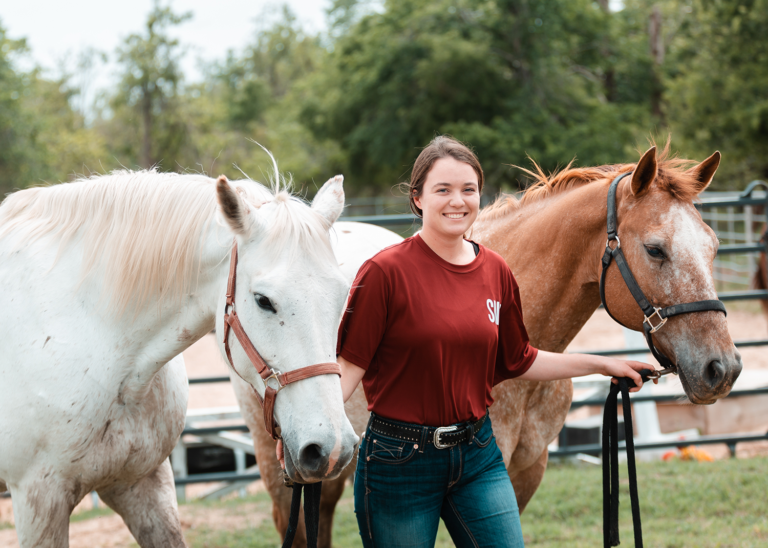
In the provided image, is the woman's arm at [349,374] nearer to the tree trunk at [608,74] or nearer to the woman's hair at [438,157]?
the woman's hair at [438,157]

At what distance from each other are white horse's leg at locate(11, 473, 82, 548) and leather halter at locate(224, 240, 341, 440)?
0.69 metres

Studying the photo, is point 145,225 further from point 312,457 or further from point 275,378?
point 312,457

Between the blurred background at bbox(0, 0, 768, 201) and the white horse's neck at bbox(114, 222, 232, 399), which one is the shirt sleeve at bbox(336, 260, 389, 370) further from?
the blurred background at bbox(0, 0, 768, 201)

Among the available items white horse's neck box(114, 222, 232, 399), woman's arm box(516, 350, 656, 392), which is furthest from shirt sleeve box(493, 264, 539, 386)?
white horse's neck box(114, 222, 232, 399)

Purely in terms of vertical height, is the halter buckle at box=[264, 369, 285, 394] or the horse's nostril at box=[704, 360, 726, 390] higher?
the halter buckle at box=[264, 369, 285, 394]

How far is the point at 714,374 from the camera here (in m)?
1.90

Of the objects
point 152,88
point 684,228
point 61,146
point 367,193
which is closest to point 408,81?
point 367,193

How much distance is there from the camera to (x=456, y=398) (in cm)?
181

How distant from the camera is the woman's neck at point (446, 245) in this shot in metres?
1.87

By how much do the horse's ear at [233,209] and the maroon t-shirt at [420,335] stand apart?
35 cm

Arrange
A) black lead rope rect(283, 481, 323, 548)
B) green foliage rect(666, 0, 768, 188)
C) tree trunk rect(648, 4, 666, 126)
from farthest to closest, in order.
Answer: tree trunk rect(648, 4, 666, 126)
green foliage rect(666, 0, 768, 188)
black lead rope rect(283, 481, 323, 548)

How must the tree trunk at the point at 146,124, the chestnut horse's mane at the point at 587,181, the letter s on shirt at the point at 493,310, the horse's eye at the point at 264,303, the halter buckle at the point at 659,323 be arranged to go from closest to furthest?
the horse's eye at the point at 264,303 < the letter s on shirt at the point at 493,310 < the halter buckle at the point at 659,323 < the chestnut horse's mane at the point at 587,181 < the tree trunk at the point at 146,124

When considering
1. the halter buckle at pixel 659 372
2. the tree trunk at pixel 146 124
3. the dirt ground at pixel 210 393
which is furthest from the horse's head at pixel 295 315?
the tree trunk at pixel 146 124

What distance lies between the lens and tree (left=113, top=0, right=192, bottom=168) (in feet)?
83.3
